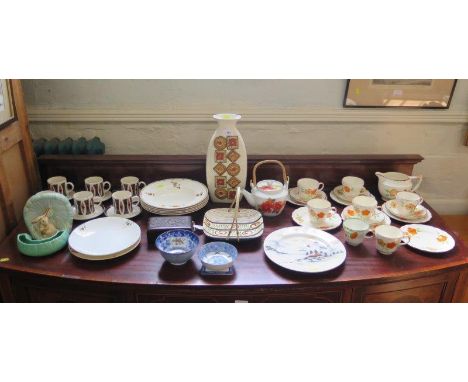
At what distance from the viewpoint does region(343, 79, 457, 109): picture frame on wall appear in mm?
1610

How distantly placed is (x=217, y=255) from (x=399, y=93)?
3.22 ft

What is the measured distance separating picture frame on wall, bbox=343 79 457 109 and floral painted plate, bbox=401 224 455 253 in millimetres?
521

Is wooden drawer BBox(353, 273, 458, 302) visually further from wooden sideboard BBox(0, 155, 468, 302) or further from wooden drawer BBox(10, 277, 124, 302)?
wooden drawer BBox(10, 277, 124, 302)

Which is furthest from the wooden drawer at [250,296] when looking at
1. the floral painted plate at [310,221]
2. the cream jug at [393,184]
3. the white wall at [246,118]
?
the white wall at [246,118]

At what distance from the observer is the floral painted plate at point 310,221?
140 centimetres

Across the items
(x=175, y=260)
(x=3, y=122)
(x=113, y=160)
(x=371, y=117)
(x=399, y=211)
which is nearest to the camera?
(x=175, y=260)

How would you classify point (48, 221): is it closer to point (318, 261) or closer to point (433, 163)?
point (318, 261)

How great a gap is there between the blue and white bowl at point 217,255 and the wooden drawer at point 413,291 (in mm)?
373

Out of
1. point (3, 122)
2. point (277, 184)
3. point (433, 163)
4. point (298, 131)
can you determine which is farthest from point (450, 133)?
point (3, 122)

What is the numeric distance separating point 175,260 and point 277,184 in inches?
18.9

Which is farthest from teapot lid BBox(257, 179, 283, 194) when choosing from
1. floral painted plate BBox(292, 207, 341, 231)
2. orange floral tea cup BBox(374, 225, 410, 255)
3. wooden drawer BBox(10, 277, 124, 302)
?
wooden drawer BBox(10, 277, 124, 302)

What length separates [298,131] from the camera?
1694mm

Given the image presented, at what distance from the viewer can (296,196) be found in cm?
156

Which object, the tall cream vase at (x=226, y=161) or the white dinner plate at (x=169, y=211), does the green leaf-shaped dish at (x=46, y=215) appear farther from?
the tall cream vase at (x=226, y=161)
